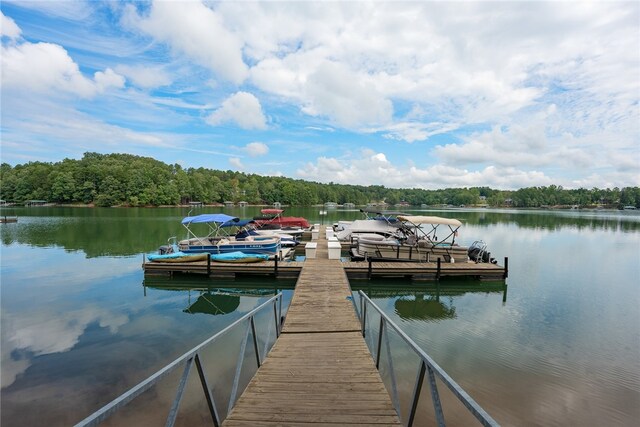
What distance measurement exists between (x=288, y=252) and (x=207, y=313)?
9.51 m

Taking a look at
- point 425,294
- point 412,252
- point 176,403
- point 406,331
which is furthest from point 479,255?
point 176,403

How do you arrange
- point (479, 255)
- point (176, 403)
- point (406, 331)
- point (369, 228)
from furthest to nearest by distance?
1. point (369, 228)
2. point (479, 255)
3. point (406, 331)
4. point (176, 403)

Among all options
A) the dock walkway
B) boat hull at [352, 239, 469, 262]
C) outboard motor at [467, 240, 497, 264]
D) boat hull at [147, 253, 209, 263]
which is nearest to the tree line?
boat hull at [147, 253, 209, 263]

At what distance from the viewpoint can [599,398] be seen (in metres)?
6.81

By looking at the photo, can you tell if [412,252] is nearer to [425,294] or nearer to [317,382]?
[425,294]

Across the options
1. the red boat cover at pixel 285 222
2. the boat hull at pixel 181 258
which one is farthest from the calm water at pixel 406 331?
the red boat cover at pixel 285 222

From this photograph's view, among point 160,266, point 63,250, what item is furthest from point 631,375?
point 63,250

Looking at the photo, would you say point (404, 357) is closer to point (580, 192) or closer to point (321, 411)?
point (321, 411)

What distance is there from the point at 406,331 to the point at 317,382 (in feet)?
20.5

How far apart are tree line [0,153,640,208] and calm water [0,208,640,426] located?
269ft

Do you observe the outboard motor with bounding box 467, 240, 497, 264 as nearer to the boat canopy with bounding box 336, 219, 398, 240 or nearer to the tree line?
the boat canopy with bounding box 336, 219, 398, 240

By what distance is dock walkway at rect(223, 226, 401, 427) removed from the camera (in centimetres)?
396

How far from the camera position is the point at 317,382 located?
4.83m

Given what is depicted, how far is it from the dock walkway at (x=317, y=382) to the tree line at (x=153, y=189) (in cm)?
9917
